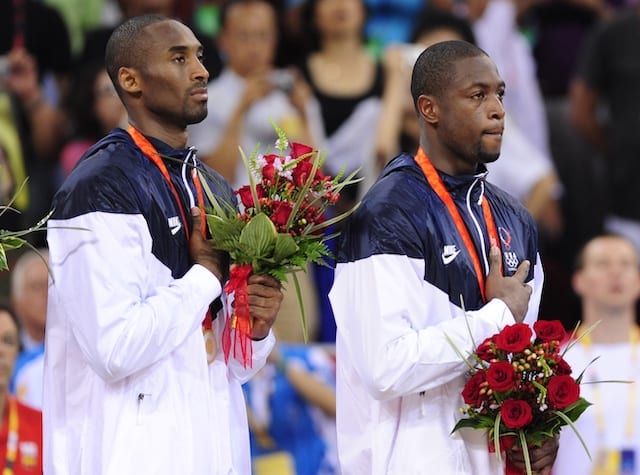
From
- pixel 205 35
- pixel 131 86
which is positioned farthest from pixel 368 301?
pixel 205 35

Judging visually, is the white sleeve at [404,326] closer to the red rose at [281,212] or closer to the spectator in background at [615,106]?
the red rose at [281,212]

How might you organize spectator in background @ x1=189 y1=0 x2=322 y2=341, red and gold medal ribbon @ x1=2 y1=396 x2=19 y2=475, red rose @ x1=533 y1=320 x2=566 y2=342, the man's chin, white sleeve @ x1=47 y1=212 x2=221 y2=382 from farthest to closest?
spectator in background @ x1=189 y1=0 x2=322 y2=341
red and gold medal ribbon @ x1=2 y1=396 x2=19 y2=475
the man's chin
red rose @ x1=533 y1=320 x2=566 y2=342
white sleeve @ x1=47 y1=212 x2=221 y2=382

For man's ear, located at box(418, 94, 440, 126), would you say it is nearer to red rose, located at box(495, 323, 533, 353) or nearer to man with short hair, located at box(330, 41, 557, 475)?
man with short hair, located at box(330, 41, 557, 475)

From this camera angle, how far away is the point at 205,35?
421 inches

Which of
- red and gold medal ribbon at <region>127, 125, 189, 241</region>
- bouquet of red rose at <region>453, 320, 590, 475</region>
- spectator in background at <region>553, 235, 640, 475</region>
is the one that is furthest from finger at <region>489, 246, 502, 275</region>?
spectator in background at <region>553, 235, 640, 475</region>

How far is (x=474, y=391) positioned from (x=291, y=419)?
307cm

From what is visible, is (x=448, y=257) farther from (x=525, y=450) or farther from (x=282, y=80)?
(x=282, y=80)

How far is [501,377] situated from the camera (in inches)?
221

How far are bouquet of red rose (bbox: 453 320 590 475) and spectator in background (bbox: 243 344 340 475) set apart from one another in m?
2.96

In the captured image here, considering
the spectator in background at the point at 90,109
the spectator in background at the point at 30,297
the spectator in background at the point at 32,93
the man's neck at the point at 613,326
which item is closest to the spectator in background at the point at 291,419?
the spectator in background at the point at 30,297

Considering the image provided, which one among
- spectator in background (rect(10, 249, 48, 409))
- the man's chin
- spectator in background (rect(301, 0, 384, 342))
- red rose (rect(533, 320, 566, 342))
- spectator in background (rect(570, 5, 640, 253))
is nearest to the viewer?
red rose (rect(533, 320, 566, 342))

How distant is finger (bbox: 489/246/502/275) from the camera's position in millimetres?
5934

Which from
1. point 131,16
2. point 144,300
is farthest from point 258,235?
point 131,16

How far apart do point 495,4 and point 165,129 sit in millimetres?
6017
